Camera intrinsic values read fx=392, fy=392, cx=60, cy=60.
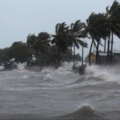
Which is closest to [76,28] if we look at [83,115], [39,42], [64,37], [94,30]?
[64,37]

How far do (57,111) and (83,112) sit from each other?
50.8 inches

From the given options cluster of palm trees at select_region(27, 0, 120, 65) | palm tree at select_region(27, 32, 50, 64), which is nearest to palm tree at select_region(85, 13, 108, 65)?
cluster of palm trees at select_region(27, 0, 120, 65)

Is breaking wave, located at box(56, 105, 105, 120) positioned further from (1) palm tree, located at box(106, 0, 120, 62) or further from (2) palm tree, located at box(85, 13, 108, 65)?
(2) palm tree, located at box(85, 13, 108, 65)

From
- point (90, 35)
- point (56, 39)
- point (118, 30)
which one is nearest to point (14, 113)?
point (118, 30)

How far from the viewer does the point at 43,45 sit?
78.9 m

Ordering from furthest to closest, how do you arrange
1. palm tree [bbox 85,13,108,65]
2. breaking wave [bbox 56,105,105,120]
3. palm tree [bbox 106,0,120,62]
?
palm tree [bbox 85,13,108,65], palm tree [bbox 106,0,120,62], breaking wave [bbox 56,105,105,120]

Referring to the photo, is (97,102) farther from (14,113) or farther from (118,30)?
(118,30)

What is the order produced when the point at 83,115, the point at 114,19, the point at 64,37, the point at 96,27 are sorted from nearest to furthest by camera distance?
the point at 83,115
the point at 114,19
the point at 96,27
the point at 64,37

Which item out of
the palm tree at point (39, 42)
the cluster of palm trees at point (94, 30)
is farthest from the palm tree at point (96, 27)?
the palm tree at point (39, 42)

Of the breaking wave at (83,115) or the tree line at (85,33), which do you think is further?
the tree line at (85,33)

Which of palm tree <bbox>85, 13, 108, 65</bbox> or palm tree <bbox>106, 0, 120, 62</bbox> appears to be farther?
palm tree <bbox>85, 13, 108, 65</bbox>

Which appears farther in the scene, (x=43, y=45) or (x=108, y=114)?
(x=43, y=45)

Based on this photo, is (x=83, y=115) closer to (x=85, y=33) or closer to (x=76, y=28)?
(x=85, y=33)

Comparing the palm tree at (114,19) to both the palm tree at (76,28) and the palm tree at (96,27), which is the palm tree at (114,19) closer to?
the palm tree at (96,27)
